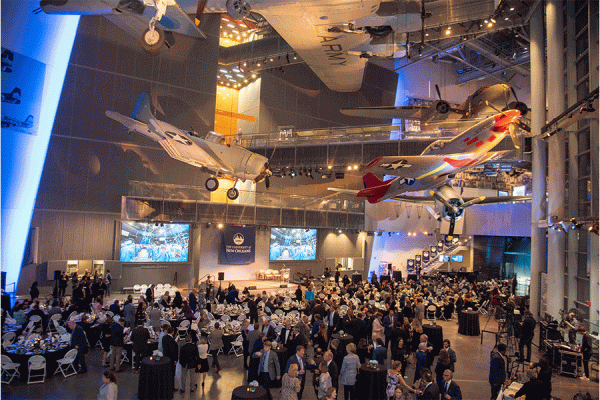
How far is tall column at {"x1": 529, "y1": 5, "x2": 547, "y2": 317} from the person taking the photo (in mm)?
16719

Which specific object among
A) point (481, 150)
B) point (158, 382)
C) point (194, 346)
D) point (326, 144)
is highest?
point (326, 144)

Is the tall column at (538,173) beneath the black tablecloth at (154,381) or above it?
above

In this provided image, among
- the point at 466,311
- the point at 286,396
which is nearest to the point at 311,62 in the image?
the point at 466,311

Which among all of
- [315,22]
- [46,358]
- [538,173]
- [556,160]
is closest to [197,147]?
[315,22]

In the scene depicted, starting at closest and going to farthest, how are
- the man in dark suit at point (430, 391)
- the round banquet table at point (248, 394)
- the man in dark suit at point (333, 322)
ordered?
the round banquet table at point (248, 394) < the man in dark suit at point (430, 391) < the man in dark suit at point (333, 322)

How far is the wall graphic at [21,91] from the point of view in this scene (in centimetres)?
1919

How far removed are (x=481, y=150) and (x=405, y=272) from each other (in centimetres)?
2117

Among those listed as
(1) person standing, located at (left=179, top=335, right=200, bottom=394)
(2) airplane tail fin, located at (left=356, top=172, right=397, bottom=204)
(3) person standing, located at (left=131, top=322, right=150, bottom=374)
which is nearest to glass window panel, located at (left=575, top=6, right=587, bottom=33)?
(2) airplane tail fin, located at (left=356, top=172, right=397, bottom=204)

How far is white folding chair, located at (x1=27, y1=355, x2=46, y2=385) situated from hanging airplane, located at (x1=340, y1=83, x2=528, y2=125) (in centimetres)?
1321

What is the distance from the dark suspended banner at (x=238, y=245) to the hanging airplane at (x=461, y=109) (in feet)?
33.8

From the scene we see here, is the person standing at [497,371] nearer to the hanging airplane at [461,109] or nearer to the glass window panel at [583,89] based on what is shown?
the glass window panel at [583,89]

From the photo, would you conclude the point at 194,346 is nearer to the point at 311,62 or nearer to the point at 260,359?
the point at 260,359

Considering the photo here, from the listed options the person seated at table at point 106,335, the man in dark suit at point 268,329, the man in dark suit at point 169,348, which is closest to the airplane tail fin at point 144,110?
the person seated at table at point 106,335

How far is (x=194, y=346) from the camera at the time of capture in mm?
8742
